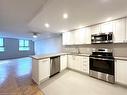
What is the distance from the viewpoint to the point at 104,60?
3.25 m

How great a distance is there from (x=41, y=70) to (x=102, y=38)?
105 inches

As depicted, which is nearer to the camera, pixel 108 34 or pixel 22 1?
pixel 22 1

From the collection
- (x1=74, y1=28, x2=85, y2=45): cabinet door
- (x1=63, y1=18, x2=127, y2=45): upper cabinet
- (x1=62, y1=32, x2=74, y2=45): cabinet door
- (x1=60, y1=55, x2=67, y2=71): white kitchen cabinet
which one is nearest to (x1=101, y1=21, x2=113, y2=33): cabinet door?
(x1=63, y1=18, x2=127, y2=45): upper cabinet

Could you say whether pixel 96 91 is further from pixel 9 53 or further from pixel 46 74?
pixel 9 53

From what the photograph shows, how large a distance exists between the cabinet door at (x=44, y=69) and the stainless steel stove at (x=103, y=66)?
1792 mm

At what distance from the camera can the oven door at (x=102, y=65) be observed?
3056mm

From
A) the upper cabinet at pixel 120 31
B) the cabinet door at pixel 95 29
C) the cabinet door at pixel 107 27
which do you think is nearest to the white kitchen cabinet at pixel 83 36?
the cabinet door at pixel 95 29

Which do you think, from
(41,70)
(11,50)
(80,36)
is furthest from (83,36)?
(11,50)

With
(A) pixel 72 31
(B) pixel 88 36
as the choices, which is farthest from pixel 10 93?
(A) pixel 72 31

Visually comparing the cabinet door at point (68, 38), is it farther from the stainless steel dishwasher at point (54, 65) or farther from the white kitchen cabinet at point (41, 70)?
the white kitchen cabinet at point (41, 70)

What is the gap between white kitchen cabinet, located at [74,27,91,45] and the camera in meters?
4.21

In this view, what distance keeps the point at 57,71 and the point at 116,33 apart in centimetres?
293

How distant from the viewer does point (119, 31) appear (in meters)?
3.11

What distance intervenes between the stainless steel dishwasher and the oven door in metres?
1.53
